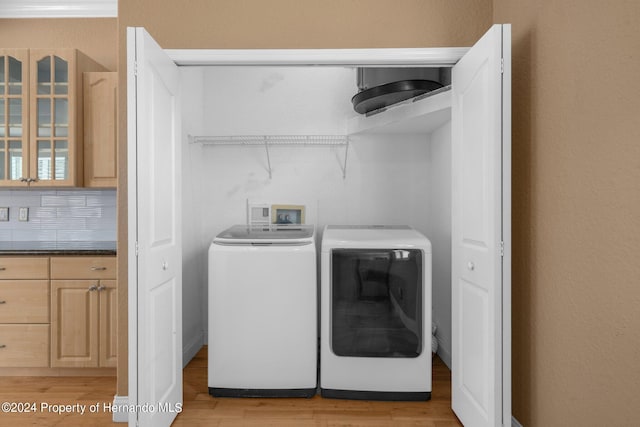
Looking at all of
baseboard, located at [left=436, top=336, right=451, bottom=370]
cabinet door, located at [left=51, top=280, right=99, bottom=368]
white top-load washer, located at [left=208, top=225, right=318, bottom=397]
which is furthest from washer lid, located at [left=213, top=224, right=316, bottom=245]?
baseboard, located at [left=436, top=336, right=451, bottom=370]

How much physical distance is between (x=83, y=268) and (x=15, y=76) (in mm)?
1406

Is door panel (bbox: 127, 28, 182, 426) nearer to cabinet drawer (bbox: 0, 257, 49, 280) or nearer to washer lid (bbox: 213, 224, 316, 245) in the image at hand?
washer lid (bbox: 213, 224, 316, 245)

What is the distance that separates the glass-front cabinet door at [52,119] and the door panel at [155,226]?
46.7 inches

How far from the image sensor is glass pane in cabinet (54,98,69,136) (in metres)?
2.98

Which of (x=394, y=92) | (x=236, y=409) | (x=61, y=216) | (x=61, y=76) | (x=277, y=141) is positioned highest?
(x=61, y=76)

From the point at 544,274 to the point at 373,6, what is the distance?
1504 mm

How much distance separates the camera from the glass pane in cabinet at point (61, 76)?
9.78 ft

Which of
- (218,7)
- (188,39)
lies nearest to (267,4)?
(218,7)

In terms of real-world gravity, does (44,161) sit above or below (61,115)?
below

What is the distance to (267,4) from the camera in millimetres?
2225

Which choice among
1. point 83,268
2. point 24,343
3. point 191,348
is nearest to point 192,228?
point 83,268

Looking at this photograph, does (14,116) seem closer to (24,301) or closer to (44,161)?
(44,161)

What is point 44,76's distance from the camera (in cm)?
300

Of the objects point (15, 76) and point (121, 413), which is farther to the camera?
point (15, 76)
